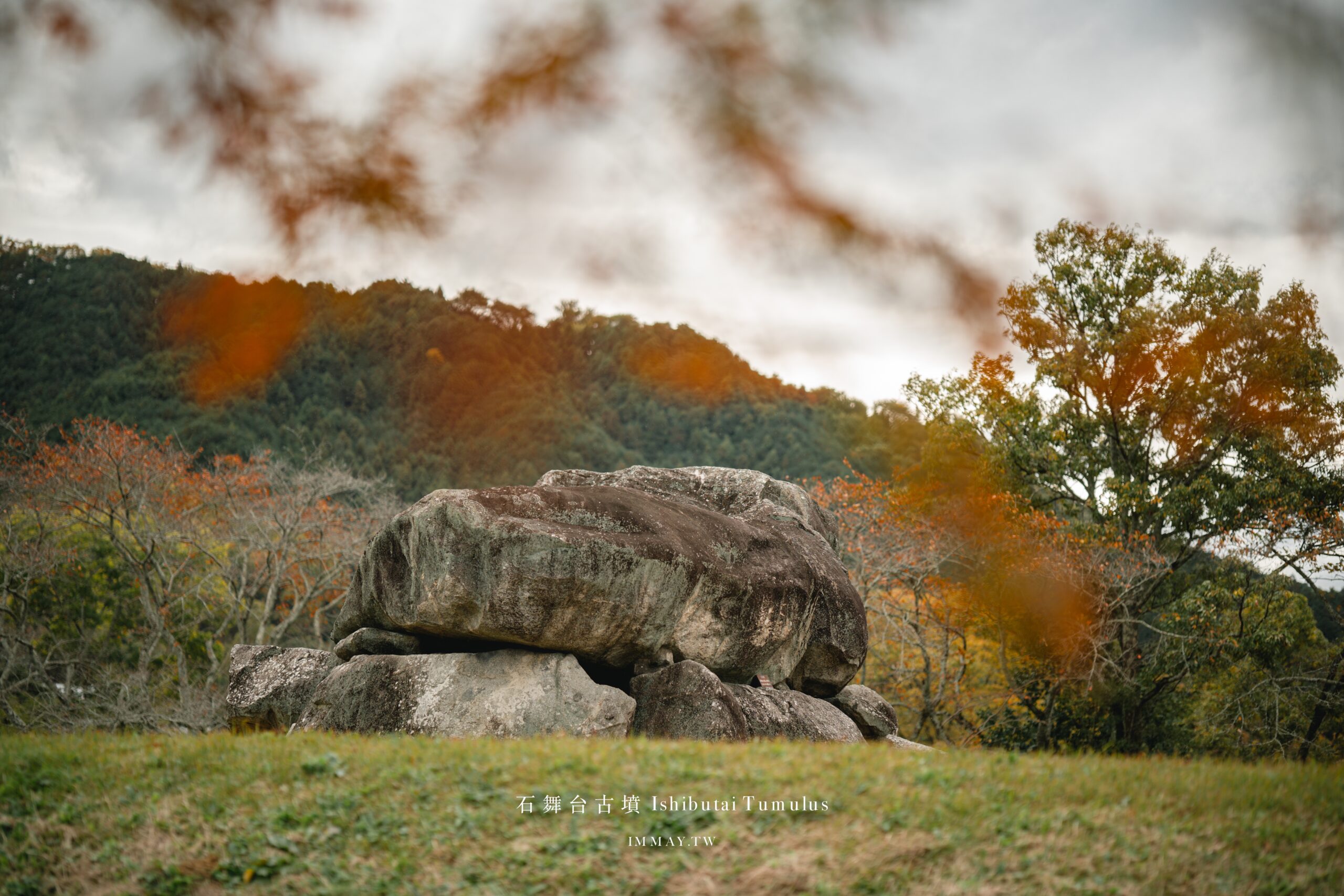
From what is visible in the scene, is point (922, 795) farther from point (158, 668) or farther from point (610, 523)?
point (158, 668)

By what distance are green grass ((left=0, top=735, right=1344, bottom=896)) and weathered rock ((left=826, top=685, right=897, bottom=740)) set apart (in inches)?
247

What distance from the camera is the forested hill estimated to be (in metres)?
37.6

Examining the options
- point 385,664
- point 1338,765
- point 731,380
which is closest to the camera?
point 1338,765

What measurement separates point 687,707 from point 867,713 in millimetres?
4380

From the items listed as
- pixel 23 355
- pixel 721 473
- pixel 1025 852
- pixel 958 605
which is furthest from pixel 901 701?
pixel 23 355

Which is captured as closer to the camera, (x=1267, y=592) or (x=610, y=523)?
(x=610, y=523)

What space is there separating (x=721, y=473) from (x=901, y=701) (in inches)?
604

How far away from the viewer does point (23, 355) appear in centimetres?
3647

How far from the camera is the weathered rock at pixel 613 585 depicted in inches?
451

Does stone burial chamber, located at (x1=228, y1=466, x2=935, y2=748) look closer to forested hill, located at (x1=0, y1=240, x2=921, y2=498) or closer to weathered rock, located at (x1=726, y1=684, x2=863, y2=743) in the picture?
weathered rock, located at (x1=726, y1=684, x2=863, y2=743)

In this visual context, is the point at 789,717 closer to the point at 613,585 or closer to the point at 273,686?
the point at 613,585

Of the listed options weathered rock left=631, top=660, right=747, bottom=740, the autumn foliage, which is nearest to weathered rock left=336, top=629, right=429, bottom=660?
weathered rock left=631, top=660, right=747, bottom=740

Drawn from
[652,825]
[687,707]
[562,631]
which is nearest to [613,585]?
[562,631]

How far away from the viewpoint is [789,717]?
12945 mm
